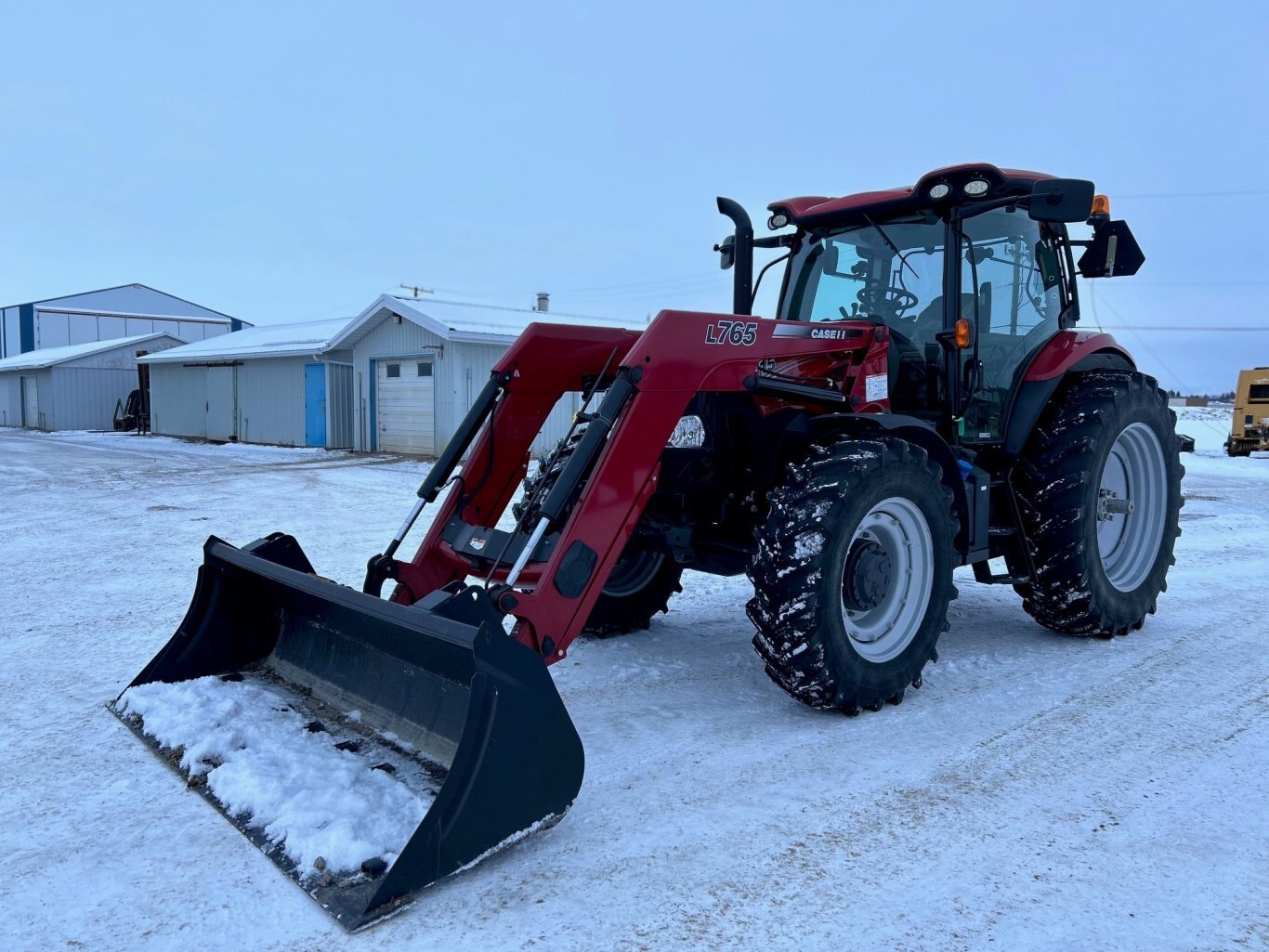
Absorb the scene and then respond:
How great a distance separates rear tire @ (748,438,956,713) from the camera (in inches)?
144

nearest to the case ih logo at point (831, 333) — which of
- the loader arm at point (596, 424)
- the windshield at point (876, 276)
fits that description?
the loader arm at point (596, 424)

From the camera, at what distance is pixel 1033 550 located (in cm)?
505

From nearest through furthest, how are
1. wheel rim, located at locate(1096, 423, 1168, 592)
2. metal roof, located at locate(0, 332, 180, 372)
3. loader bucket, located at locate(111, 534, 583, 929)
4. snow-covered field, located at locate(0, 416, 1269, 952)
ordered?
snow-covered field, located at locate(0, 416, 1269, 952) → loader bucket, located at locate(111, 534, 583, 929) → wheel rim, located at locate(1096, 423, 1168, 592) → metal roof, located at locate(0, 332, 180, 372)

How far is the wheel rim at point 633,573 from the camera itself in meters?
5.19

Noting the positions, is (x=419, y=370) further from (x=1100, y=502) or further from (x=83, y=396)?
(x=83, y=396)

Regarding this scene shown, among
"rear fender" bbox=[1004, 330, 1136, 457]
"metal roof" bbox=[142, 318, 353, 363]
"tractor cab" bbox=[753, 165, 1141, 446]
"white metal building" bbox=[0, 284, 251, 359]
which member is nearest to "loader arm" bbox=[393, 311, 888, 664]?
"tractor cab" bbox=[753, 165, 1141, 446]

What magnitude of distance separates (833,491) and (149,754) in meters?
2.76

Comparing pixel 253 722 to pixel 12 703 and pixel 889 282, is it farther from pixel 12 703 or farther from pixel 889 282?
pixel 889 282

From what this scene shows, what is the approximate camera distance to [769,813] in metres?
3.08

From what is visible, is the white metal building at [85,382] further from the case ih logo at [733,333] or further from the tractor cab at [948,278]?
the case ih logo at [733,333]

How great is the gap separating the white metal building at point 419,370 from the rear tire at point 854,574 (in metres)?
14.1

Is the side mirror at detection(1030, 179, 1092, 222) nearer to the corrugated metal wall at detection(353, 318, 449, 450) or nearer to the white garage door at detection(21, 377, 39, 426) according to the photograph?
the corrugated metal wall at detection(353, 318, 449, 450)

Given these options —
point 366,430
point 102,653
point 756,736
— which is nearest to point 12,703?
point 102,653

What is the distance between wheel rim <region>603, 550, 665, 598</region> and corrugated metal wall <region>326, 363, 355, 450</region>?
18644 mm
